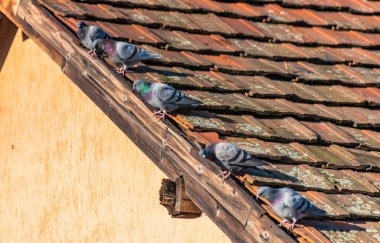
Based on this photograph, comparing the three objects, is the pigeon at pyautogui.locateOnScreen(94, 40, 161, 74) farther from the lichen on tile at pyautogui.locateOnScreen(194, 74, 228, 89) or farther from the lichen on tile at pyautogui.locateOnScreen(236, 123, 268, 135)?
the lichen on tile at pyautogui.locateOnScreen(236, 123, 268, 135)

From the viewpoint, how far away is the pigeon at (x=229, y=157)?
4.72 metres

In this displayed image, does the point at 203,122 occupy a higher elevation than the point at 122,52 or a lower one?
lower

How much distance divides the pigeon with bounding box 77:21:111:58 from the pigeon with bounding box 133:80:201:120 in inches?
15.9

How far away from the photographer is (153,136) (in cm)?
521

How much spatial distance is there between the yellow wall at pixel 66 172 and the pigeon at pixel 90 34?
0.76 meters

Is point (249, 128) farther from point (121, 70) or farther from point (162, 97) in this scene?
point (121, 70)

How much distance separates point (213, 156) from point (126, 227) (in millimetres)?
1628

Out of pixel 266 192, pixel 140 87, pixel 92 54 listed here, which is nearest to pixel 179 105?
pixel 140 87

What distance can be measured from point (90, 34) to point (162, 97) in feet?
2.54

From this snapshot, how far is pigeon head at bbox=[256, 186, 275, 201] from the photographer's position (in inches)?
180

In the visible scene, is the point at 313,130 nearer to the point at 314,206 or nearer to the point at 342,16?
the point at 314,206

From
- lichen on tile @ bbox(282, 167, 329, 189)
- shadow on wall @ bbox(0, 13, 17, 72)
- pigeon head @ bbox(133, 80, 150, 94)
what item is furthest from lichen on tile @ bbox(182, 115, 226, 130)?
shadow on wall @ bbox(0, 13, 17, 72)

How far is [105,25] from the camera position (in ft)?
20.1

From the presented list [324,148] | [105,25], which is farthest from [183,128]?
[105,25]
